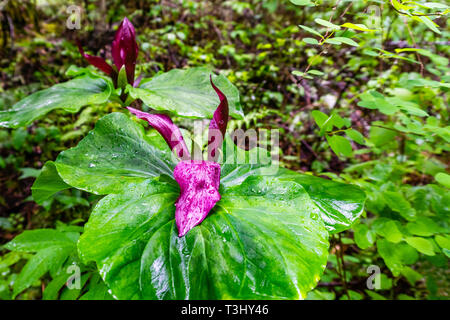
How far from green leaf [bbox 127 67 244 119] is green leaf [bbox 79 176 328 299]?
332 mm

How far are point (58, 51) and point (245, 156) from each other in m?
3.06

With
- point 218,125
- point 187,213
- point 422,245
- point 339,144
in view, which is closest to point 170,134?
point 218,125

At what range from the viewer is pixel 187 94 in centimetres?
86

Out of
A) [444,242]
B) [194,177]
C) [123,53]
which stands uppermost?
[123,53]

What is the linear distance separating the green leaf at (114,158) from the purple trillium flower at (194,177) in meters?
0.10

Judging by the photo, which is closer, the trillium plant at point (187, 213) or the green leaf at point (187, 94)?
the trillium plant at point (187, 213)

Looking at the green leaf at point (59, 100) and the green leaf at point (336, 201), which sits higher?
the green leaf at point (59, 100)

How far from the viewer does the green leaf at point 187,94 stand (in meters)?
0.78

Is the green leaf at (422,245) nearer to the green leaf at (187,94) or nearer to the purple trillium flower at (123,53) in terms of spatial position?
the green leaf at (187,94)

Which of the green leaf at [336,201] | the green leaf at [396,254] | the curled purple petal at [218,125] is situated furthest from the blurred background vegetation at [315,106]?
the curled purple petal at [218,125]

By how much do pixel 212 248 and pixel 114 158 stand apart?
14.9 inches

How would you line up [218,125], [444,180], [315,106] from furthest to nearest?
1. [315,106]
2. [444,180]
3. [218,125]

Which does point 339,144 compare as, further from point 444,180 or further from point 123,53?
point 123,53

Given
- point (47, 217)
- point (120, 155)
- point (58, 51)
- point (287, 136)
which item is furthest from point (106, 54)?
point (120, 155)
